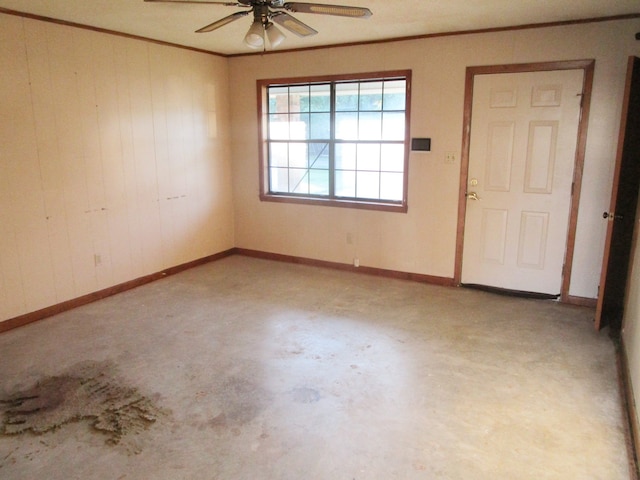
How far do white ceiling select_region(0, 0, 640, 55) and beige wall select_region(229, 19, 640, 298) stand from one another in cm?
19

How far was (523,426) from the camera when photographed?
2486 mm

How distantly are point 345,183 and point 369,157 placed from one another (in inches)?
16.8

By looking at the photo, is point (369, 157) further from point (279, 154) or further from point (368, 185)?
point (279, 154)

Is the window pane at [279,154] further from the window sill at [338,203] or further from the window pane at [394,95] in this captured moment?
the window pane at [394,95]

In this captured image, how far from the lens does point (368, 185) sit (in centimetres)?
520

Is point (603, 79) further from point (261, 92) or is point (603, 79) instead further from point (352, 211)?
point (261, 92)

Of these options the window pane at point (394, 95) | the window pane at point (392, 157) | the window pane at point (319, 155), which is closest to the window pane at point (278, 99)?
the window pane at point (319, 155)

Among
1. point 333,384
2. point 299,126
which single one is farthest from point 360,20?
point 333,384

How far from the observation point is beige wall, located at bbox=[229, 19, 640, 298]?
388 cm

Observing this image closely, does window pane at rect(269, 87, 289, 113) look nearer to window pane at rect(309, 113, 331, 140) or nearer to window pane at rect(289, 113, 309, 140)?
window pane at rect(289, 113, 309, 140)

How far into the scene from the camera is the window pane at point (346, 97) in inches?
199

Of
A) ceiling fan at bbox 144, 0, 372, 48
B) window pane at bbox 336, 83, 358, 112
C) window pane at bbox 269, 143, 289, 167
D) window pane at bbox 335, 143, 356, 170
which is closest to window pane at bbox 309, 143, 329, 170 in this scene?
window pane at bbox 335, 143, 356, 170

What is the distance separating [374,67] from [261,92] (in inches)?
58.5

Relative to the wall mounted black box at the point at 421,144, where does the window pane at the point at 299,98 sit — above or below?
above
